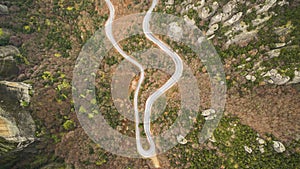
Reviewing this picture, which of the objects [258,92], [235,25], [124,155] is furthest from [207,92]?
[124,155]

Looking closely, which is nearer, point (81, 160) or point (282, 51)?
point (282, 51)

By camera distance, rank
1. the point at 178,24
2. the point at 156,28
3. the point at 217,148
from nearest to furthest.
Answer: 1. the point at 217,148
2. the point at 178,24
3. the point at 156,28

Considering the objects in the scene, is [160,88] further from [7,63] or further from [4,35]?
[4,35]

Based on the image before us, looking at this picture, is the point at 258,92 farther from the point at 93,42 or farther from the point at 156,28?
the point at 93,42

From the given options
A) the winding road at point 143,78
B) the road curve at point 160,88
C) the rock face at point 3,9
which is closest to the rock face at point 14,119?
the rock face at point 3,9

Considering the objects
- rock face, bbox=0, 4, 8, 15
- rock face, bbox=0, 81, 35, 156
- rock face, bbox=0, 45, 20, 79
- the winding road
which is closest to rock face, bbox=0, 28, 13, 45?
rock face, bbox=0, 45, 20, 79

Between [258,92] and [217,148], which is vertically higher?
[258,92]

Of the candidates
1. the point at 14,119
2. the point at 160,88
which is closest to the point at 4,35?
the point at 14,119
